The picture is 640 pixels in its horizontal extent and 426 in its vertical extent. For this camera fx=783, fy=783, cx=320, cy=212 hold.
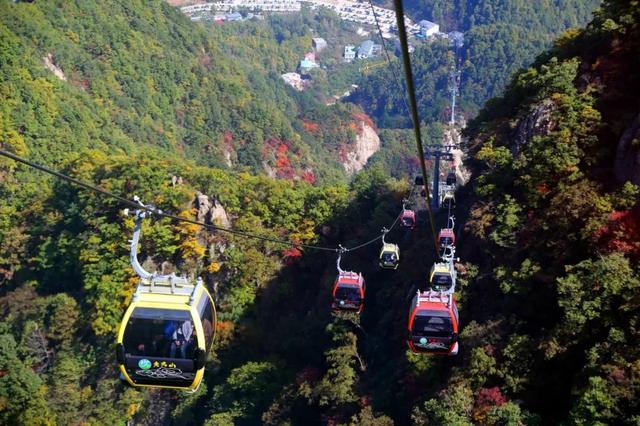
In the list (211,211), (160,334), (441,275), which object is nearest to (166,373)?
(160,334)

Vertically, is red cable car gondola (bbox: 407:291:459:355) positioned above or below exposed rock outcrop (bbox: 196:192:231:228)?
above

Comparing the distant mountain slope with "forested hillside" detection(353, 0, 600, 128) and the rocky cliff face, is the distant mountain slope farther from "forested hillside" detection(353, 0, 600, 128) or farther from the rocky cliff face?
"forested hillside" detection(353, 0, 600, 128)

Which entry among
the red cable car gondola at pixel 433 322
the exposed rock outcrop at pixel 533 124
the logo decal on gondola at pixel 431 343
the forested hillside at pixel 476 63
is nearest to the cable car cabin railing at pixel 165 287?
the red cable car gondola at pixel 433 322

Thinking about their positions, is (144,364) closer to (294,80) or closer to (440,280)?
(440,280)

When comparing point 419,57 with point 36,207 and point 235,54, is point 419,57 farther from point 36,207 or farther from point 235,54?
point 36,207

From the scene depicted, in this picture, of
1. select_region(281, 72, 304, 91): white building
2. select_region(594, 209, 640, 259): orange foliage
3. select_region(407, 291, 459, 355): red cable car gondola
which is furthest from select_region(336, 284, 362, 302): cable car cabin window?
select_region(281, 72, 304, 91): white building

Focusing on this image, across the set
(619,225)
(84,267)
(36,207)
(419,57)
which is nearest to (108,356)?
(84,267)

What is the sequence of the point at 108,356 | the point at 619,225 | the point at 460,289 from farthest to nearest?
the point at 108,356 → the point at 460,289 → the point at 619,225

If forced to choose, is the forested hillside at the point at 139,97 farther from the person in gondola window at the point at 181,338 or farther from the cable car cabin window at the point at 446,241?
the person in gondola window at the point at 181,338
